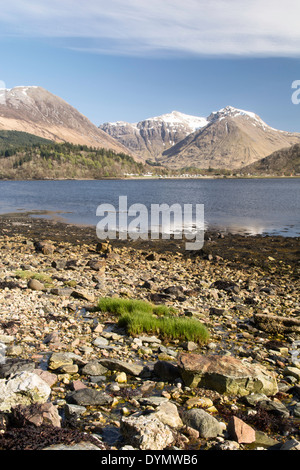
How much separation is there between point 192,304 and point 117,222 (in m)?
33.0

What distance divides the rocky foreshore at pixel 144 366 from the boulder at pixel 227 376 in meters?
0.02

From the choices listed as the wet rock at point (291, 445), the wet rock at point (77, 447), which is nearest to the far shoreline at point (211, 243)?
the wet rock at point (291, 445)

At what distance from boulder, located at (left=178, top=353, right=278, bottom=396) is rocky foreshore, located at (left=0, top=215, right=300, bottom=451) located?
0.07 ft

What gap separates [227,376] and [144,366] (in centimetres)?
205

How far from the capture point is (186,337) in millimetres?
10672

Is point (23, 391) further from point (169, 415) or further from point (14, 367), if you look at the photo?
point (169, 415)

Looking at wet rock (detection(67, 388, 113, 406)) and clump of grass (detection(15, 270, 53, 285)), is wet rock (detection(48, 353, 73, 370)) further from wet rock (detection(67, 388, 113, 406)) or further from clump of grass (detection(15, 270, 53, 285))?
clump of grass (detection(15, 270, 53, 285))

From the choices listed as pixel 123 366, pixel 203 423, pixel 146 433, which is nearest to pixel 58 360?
pixel 123 366

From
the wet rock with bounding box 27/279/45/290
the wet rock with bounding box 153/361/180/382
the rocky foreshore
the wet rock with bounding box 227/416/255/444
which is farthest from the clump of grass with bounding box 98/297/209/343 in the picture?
the wet rock with bounding box 227/416/255/444

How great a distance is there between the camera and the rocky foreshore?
6023 mm

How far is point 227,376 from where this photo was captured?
7.59m

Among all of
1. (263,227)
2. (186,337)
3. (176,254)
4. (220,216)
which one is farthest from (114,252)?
(220,216)

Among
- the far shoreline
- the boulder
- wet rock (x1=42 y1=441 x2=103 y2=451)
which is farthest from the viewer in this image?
the far shoreline
